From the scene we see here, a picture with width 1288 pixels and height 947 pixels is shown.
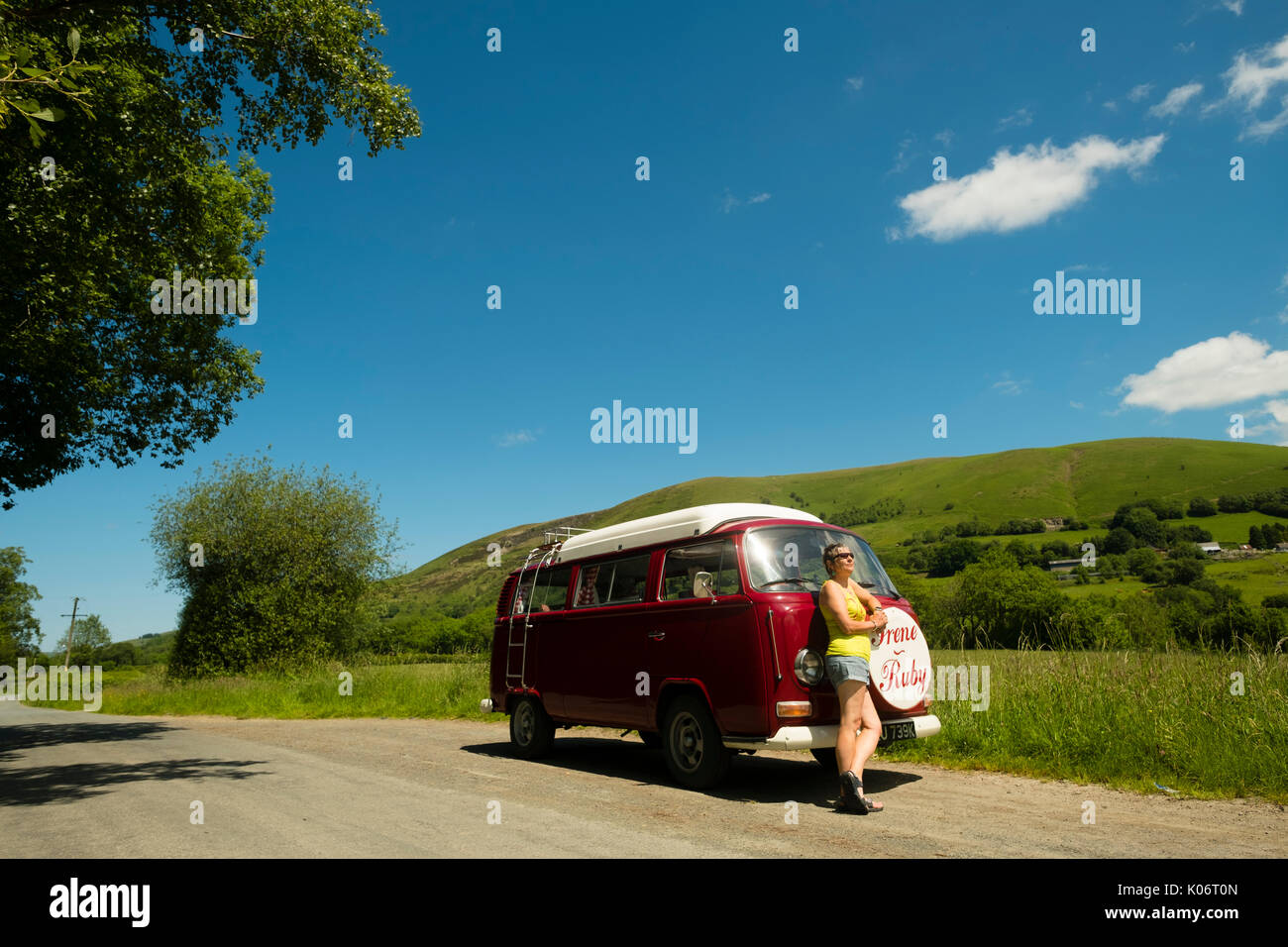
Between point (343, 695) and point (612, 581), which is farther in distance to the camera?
point (343, 695)

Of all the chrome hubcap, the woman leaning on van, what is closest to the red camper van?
the chrome hubcap

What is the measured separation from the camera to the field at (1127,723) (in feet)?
21.6

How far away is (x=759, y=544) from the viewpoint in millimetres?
7262

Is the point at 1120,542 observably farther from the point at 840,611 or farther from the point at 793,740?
the point at 793,740

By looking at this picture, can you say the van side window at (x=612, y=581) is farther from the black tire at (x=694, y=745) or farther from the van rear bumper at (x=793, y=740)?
the van rear bumper at (x=793, y=740)

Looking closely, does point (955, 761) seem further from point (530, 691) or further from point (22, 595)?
point (22, 595)

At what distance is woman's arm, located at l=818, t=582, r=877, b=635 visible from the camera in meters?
6.38

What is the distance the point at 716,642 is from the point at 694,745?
1237 millimetres

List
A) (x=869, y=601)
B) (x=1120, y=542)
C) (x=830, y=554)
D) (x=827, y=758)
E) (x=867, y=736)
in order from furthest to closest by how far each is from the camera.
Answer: (x=1120, y=542) < (x=827, y=758) < (x=869, y=601) < (x=830, y=554) < (x=867, y=736)

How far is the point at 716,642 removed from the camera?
23.3 feet

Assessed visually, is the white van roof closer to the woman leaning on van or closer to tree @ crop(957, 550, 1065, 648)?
the woman leaning on van
